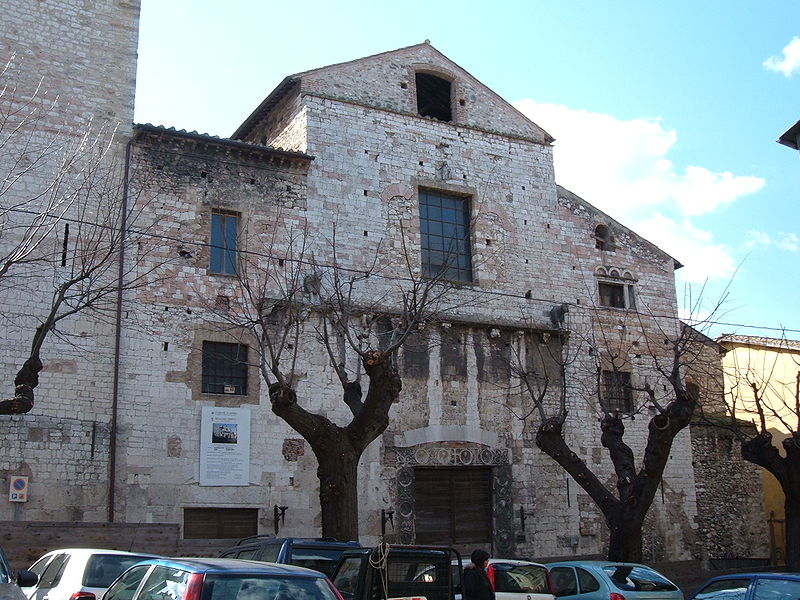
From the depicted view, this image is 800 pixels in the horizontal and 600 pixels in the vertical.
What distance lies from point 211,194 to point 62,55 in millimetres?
3861

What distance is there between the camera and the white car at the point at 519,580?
10.6m

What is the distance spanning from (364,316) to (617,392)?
22.1 ft

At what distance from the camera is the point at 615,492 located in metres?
20.2

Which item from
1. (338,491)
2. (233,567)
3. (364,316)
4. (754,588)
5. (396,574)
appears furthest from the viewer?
(364,316)

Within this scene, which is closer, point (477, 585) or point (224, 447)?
point (477, 585)

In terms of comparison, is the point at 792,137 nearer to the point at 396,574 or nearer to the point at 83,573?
the point at 396,574

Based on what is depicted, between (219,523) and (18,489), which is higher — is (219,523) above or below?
below

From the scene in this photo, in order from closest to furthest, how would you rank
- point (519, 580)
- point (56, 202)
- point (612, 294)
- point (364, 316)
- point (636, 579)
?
point (519, 580), point (636, 579), point (56, 202), point (364, 316), point (612, 294)

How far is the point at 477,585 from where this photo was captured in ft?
29.9

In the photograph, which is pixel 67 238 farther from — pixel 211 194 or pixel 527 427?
pixel 527 427

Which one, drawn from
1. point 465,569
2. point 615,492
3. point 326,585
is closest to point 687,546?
point 615,492

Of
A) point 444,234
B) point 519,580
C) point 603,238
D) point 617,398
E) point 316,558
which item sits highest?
point 603,238

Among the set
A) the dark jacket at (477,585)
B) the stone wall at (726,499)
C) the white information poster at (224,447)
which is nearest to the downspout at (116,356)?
the white information poster at (224,447)

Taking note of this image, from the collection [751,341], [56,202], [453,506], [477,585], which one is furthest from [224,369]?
[751,341]
